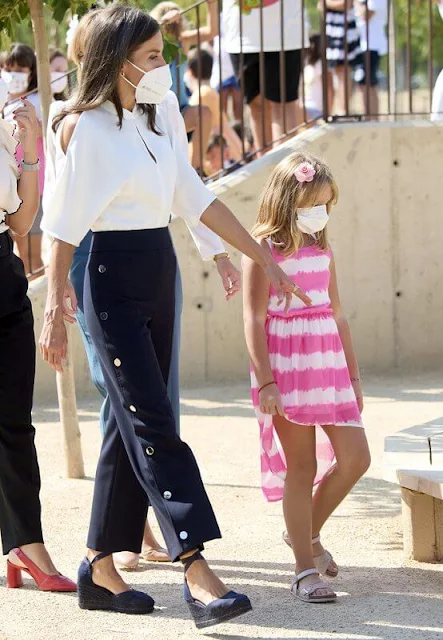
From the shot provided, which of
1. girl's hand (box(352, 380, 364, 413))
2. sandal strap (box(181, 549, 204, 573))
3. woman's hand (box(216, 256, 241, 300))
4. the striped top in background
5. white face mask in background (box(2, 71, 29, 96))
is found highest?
the striped top in background

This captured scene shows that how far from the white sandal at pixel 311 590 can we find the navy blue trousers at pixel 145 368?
52 cm

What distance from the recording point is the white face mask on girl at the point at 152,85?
13.1ft

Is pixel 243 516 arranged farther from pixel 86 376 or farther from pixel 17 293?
pixel 86 376

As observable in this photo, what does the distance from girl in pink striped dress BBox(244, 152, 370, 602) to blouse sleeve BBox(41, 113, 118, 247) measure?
654 millimetres

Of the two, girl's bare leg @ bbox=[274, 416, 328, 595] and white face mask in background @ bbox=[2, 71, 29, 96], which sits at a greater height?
white face mask in background @ bbox=[2, 71, 29, 96]

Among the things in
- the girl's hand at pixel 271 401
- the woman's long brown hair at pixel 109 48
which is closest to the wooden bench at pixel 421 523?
the girl's hand at pixel 271 401

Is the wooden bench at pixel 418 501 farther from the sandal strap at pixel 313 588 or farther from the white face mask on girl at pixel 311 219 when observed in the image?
the white face mask on girl at pixel 311 219

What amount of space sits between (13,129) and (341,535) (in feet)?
6.76

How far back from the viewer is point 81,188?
13.0ft

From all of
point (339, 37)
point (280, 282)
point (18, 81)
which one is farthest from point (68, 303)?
point (339, 37)

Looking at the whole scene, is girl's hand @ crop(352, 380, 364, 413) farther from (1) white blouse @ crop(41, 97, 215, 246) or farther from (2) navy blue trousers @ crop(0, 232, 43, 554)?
(2) navy blue trousers @ crop(0, 232, 43, 554)

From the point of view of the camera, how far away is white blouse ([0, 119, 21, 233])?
171 inches

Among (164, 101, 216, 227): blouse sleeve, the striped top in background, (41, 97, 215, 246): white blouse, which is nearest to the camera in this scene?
(41, 97, 215, 246): white blouse

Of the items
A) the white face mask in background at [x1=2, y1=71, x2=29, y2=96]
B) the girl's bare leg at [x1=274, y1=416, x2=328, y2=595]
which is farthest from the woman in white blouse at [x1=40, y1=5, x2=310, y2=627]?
the white face mask in background at [x1=2, y1=71, x2=29, y2=96]
